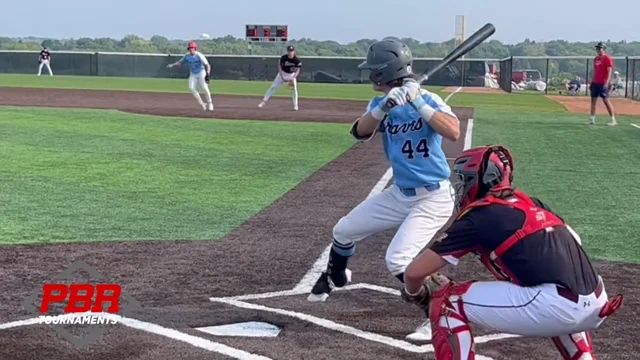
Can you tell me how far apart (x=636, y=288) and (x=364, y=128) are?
8.69 ft

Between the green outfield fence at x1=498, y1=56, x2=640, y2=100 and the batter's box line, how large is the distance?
1430 inches

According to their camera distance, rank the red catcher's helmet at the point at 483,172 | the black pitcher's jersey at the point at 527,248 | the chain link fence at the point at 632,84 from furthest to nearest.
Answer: the chain link fence at the point at 632,84 → the red catcher's helmet at the point at 483,172 → the black pitcher's jersey at the point at 527,248

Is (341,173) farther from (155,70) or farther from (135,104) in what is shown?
(155,70)

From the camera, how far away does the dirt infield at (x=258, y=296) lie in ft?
16.3

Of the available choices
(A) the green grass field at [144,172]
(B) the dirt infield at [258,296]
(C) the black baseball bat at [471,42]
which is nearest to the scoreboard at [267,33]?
(A) the green grass field at [144,172]

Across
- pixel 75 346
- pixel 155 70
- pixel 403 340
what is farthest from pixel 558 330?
pixel 155 70

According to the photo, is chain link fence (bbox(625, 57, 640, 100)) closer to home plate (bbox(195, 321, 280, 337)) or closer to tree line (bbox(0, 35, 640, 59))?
tree line (bbox(0, 35, 640, 59))

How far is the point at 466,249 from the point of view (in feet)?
12.9

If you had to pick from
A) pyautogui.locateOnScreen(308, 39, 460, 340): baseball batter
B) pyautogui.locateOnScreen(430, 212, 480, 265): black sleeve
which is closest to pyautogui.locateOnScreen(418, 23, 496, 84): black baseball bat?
pyautogui.locateOnScreen(308, 39, 460, 340): baseball batter

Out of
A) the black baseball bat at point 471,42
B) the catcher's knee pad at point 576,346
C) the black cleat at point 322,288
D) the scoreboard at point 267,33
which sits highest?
the scoreboard at point 267,33

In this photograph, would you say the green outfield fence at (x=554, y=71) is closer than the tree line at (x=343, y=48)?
Yes

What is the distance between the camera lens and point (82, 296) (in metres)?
6.00

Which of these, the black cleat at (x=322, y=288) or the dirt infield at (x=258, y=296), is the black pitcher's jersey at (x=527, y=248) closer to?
the dirt infield at (x=258, y=296)

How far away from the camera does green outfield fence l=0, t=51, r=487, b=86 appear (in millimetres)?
55938
